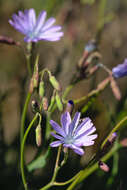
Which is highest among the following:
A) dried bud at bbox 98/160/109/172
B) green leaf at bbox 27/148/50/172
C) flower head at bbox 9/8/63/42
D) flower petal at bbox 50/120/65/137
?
flower head at bbox 9/8/63/42

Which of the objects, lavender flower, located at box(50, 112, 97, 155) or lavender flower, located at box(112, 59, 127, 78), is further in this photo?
lavender flower, located at box(112, 59, 127, 78)

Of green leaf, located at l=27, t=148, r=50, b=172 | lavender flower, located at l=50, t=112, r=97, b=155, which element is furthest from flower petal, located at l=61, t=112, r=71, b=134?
green leaf, located at l=27, t=148, r=50, b=172

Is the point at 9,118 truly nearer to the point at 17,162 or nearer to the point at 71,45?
the point at 17,162

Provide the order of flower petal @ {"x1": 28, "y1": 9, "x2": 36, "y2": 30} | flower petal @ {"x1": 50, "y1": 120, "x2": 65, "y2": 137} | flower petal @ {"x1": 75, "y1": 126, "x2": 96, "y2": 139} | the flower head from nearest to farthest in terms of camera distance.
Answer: flower petal @ {"x1": 50, "y1": 120, "x2": 65, "y2": 137}, flower petal @ {"x1": 75, "y1": 126, "x2": 96, "y2": 139}, the flower head, flower petal @ {"x1": 28, "y1": 9, "x2": 36, "y2": 30}

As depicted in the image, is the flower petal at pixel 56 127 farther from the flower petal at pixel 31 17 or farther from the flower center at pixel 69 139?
the flower petal at pixel 31 17

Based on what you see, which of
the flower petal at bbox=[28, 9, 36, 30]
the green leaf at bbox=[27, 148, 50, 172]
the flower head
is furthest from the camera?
the flower petal at bbox=[28, 9, 36, 30]

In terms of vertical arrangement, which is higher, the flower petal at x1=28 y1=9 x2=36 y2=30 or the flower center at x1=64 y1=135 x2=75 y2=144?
the flower petal at x1=28 y1=9 x2=36 y2=30

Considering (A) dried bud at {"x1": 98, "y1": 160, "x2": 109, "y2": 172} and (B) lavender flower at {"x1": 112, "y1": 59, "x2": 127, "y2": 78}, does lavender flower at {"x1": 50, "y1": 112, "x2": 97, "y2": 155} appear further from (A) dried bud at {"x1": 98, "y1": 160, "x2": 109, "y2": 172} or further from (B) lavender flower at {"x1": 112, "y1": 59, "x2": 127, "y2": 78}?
(B) lavender flower at {"x1": 112, "y1": 59, "x2": 127, "y2": 78}
